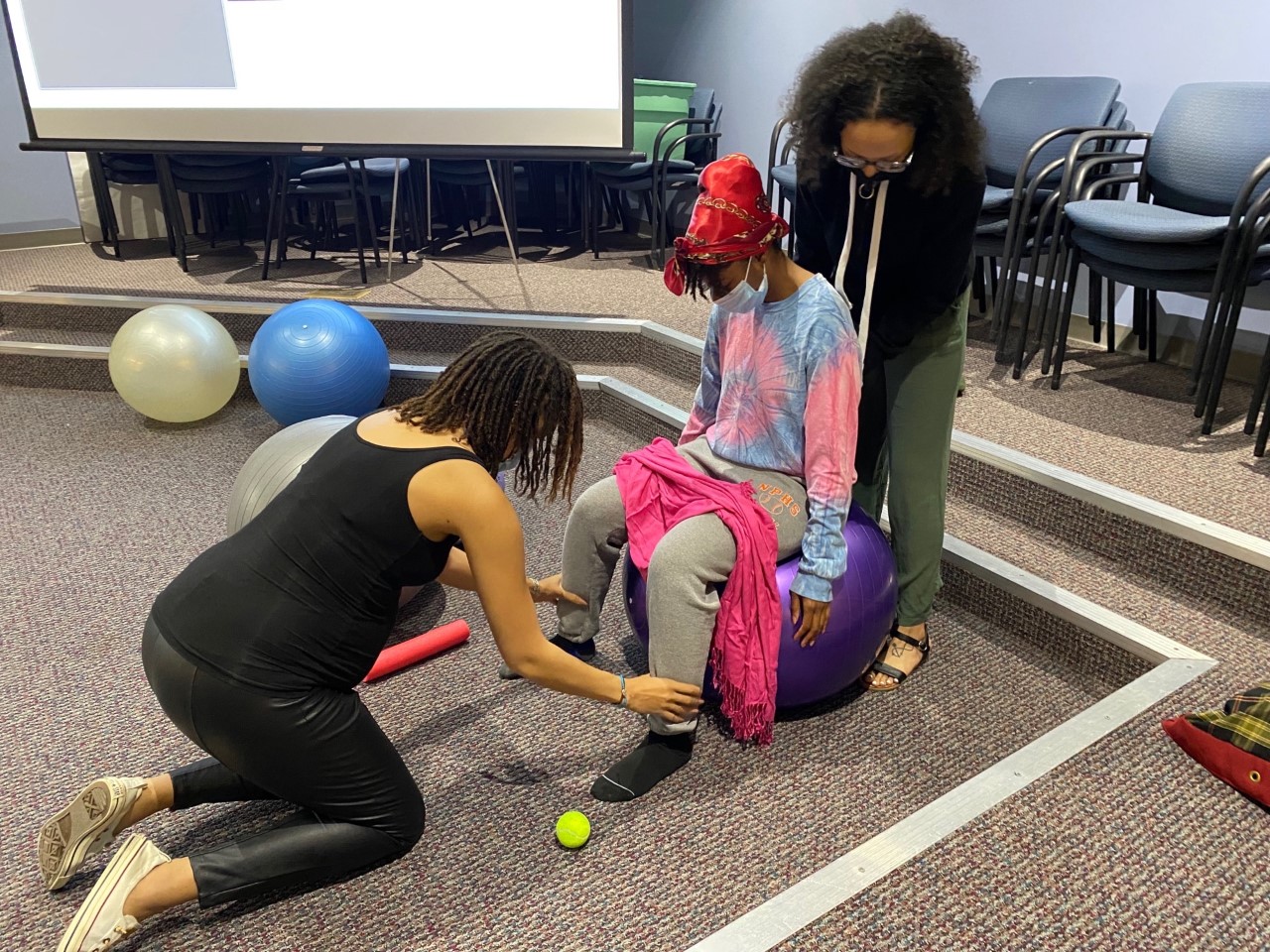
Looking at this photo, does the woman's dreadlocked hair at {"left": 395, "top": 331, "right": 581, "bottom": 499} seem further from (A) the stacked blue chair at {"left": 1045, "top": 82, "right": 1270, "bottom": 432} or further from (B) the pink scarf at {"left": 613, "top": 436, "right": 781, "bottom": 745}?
(A) the stacked blue chair at {"left": 1045, "top": 82, "right": 1270, "bottom": 432}

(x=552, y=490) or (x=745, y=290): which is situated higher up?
(x=745, y=290)

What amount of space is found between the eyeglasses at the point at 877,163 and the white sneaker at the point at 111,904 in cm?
152

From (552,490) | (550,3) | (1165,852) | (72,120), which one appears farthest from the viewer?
(72,120)

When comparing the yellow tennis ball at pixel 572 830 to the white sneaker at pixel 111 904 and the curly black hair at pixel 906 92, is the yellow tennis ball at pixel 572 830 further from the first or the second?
the curly black hair at pixel 906 92

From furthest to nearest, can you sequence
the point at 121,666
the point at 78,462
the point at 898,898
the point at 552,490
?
the point at 78,462 → the point at 121,666 → the point at 552,490 → the point at 898,898

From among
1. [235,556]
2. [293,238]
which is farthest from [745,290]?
[293,238]

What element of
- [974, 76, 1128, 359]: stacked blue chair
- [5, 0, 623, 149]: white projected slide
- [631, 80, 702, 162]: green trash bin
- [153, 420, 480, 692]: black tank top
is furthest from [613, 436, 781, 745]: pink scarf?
[631, 80, 702, 162]: green trash bin

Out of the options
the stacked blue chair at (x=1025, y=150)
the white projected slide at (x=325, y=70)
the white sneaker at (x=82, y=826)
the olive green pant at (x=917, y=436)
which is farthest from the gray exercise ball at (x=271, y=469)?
the stacked blue chair at (x=1025, y=150)

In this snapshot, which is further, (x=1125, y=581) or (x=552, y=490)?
(x=1125, y=581)

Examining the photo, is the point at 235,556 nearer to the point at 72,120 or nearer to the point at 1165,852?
the point at 1165,852

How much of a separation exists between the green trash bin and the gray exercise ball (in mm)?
3386

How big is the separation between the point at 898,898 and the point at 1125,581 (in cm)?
121

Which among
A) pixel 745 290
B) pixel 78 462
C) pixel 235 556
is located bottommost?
pixel 78 462

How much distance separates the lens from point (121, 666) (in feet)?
6.66
